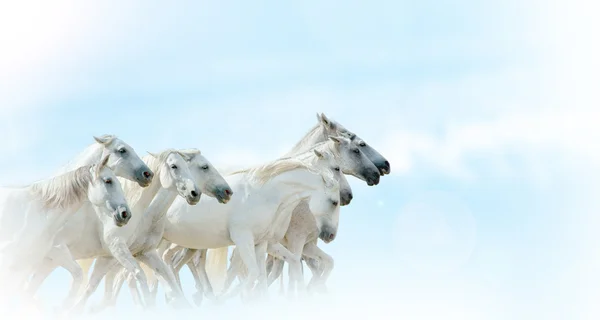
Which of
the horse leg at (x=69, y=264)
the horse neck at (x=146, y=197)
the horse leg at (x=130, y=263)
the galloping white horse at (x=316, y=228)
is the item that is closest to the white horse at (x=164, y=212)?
the horse neck at (x=146, y=197)

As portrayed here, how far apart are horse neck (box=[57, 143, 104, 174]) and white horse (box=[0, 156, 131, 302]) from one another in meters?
1.03

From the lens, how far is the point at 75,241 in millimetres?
13812

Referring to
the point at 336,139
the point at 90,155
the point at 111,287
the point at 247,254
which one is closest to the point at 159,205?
the point at 90,155

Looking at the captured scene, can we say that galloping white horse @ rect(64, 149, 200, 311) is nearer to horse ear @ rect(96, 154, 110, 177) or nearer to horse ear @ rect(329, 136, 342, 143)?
horse ear @ rect(96, 154, 110, 177)

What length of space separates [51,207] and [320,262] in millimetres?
4413

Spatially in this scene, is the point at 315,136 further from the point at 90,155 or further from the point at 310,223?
the point at 90,155

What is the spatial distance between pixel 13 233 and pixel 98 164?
3.71ft

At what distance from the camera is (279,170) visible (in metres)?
15.3

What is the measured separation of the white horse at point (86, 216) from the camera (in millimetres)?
13312

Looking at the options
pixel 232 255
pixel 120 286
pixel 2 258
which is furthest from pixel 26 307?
pixel 232 255

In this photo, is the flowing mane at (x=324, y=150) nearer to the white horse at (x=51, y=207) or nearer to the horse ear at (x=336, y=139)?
the horse ear at (x=336, y=139)

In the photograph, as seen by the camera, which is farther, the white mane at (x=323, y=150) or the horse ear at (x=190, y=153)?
the white mane at (x=323, y=150)

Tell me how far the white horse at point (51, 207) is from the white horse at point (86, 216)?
44 cm

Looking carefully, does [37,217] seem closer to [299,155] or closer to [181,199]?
[181,199]
